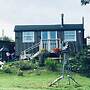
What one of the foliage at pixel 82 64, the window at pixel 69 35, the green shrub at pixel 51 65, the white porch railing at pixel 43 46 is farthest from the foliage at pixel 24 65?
the window at pixel 69 35

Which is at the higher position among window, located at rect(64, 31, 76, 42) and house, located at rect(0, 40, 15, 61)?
window, located at rect(64, 31, 76, 42)

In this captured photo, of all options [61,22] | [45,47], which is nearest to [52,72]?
[45,47]

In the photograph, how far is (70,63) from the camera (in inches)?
1345

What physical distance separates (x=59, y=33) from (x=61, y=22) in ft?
7.10

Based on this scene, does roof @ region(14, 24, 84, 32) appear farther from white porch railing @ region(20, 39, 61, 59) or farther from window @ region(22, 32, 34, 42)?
white porch railing @ region(20, 39, 61, 59)

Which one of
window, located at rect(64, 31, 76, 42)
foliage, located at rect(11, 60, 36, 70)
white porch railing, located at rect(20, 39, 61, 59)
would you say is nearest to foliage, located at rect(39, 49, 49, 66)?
foliage, located at rect(11, 60, 36, 70)

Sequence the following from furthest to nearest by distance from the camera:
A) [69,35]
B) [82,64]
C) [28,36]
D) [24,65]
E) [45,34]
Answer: [28,36], [45,34], [69,35], [24,65], [82,64]

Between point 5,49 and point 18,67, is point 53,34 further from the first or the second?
point 18,67

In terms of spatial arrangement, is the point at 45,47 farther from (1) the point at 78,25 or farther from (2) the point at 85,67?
(2) the point at 85,67

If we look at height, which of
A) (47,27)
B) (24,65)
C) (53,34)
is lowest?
(24,65)

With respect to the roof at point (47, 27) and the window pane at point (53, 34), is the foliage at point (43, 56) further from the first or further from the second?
the roof at point (47, 27)

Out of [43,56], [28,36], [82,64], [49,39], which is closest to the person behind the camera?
[82,64]

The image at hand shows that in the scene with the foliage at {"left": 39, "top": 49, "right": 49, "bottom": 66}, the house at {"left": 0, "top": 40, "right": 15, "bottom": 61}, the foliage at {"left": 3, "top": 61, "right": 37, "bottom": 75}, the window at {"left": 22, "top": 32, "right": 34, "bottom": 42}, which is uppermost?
the window at {"left": 22, "top": 32, "right": 34, "bottom": 42}

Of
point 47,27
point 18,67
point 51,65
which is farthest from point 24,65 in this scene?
point 47,27
